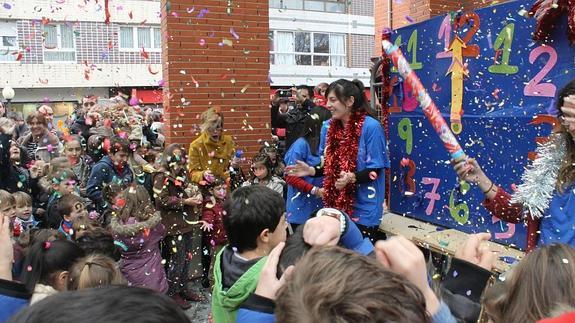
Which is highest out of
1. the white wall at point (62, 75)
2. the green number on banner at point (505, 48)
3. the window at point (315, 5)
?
the window at point (315, 5)

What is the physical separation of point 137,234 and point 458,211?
2.80 metres

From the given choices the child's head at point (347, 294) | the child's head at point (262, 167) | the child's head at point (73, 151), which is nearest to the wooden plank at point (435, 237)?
the child's head at point (262, 167)

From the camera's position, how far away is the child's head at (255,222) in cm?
260

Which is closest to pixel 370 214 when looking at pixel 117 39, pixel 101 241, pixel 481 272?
pixel 101 241

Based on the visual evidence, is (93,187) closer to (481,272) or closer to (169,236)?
(169,236)

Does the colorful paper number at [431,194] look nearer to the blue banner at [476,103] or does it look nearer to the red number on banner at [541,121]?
the blue banner at [476,103]

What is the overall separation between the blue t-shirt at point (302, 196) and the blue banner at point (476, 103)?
3.07 ft

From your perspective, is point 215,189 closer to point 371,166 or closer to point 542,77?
point 371,166

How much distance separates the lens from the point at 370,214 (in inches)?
175

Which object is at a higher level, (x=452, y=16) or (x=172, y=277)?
(x=452, y=16)

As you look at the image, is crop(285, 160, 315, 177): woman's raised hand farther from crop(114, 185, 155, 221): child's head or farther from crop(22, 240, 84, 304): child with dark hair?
crop(22, 240, 84, 304): child with dark hair

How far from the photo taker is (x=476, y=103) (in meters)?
4.23

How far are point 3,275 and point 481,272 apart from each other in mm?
1855

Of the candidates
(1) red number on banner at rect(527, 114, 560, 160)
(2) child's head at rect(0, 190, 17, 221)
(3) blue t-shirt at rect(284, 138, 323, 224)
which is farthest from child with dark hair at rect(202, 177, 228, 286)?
(1) red number on banner at rect(527, 114, 560, 160)
